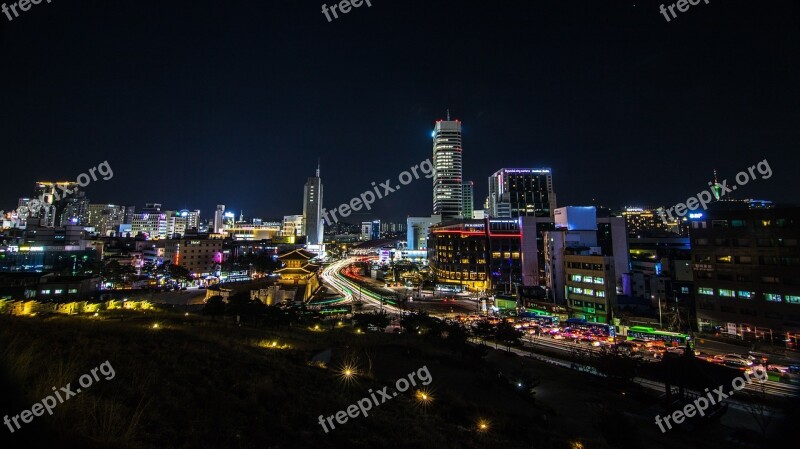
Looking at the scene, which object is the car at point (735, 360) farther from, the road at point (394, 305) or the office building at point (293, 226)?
the office building at point (293, 226)

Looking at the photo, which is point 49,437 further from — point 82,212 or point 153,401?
point 82,212

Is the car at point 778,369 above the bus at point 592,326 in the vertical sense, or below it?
above

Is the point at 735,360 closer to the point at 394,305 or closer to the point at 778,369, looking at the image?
the point at 778,369

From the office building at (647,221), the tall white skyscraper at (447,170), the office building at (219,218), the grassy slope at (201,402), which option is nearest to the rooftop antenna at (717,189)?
the office building at (647,221)

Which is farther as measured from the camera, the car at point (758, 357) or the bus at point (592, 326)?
the bus at point (592, 326)

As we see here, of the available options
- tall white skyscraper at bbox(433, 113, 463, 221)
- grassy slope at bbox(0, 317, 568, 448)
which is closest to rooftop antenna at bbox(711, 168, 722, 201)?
tall white skyscraper at bbox(433, 113, 463, 221)

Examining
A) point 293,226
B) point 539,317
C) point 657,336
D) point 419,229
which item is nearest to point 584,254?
point 539,317

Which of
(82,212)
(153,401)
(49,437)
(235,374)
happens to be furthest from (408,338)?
(82,212)
